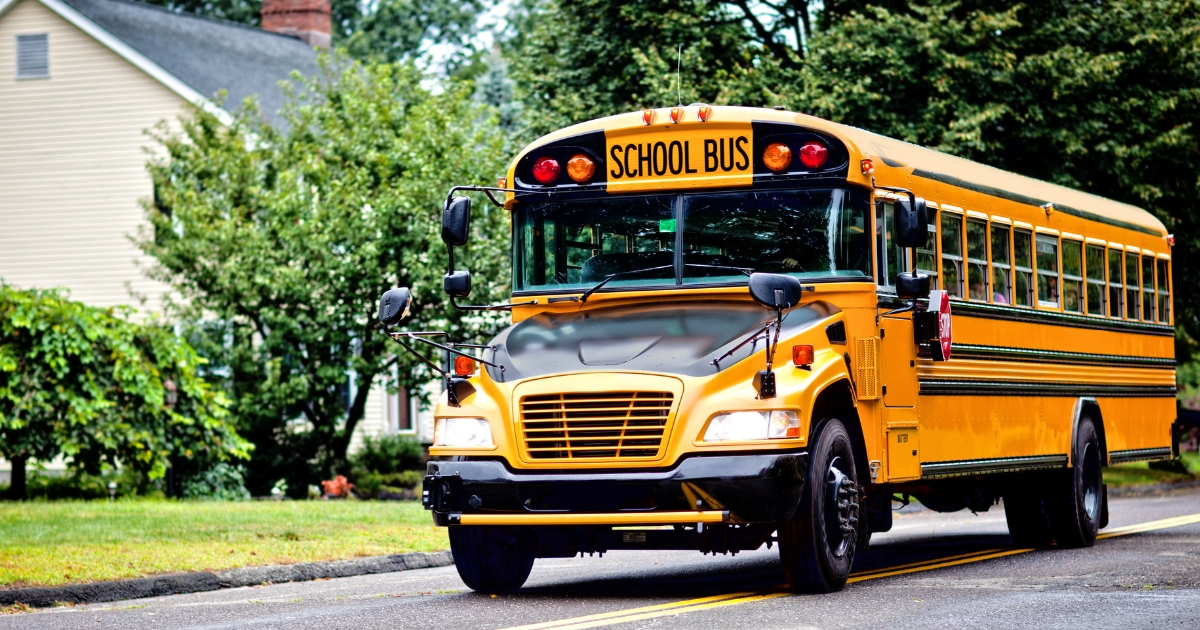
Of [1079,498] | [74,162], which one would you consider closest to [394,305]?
[1079,498]

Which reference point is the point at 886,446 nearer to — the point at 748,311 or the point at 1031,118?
the point at 748,311

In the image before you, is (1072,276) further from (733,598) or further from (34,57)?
(34,57)

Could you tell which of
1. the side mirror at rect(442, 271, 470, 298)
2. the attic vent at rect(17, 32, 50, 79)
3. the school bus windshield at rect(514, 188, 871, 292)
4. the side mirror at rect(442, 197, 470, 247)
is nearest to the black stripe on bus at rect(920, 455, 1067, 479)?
the school bus windshield at rect(514, 188, 871, 292)

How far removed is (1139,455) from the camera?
53.3 ft

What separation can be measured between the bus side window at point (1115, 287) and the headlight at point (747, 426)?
719cm

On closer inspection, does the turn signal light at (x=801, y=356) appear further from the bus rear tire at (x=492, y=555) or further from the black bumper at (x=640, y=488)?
the bus rear tire at (x=492, y=555)

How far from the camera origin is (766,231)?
10.8 m

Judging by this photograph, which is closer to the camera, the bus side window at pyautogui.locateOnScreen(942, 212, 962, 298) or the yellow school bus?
the yellow school bus

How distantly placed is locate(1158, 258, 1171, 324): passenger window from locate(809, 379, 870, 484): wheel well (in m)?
7.64

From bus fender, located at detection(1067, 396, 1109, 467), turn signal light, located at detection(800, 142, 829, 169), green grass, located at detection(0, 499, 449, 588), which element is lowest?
green grass, located at detection(0, 499, 449, 588)

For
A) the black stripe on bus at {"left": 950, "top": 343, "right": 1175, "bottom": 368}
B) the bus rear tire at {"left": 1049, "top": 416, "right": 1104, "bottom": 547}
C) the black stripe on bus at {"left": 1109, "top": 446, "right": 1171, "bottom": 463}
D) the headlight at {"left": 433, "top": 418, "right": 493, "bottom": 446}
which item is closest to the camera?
the headlight at {"left": 433, "top": 418, "right": 493, "bottom": 446}

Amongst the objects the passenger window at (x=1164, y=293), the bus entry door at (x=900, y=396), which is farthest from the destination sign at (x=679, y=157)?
the passenger window at (x=1164, y=293)

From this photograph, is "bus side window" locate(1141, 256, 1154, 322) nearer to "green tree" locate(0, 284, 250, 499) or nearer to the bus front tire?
the bus front tire

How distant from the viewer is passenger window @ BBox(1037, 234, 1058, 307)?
46.2 feet
